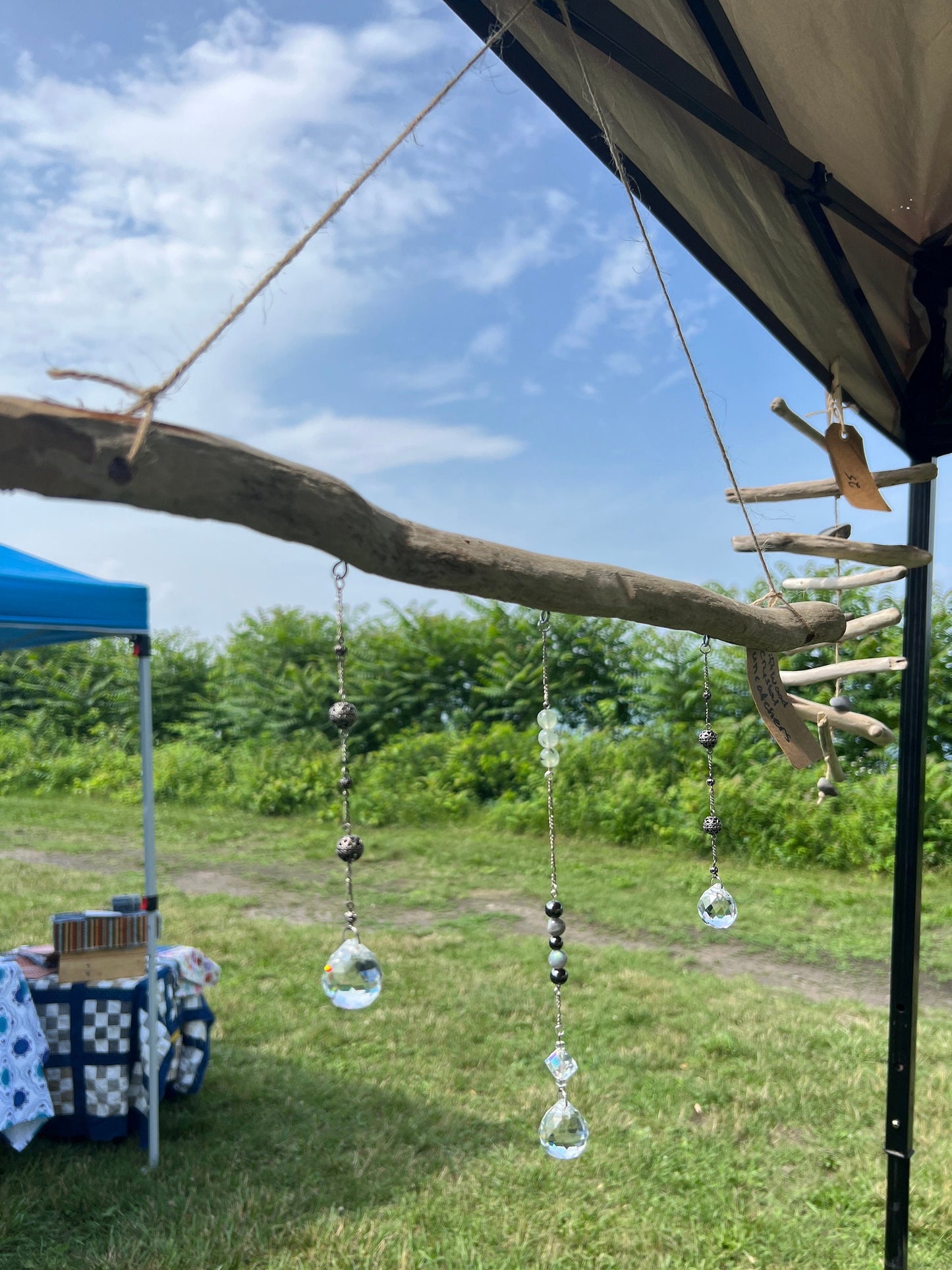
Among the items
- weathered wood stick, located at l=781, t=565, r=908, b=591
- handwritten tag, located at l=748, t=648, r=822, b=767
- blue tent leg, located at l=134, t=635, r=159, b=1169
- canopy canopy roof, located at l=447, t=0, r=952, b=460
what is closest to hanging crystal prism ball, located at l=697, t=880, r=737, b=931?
handwritten tag, located at l=748, t=648, r=822, b=767

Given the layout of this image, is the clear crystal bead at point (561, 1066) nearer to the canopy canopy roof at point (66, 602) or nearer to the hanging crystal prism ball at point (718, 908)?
the hanging crystal prism ball at point (718, 908)

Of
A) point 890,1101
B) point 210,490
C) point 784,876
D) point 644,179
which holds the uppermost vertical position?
point 644,179

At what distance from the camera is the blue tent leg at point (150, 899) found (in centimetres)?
309

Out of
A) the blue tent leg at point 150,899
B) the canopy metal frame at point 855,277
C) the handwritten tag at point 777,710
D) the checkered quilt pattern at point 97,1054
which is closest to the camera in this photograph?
the canopy metal frame at point 855,277

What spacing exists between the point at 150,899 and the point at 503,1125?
4.95ft

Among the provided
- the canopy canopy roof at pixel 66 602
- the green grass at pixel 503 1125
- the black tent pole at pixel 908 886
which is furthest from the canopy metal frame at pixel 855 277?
the canopy canopy roof at pixel 66 602

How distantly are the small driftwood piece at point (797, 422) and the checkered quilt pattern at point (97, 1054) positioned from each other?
286cm

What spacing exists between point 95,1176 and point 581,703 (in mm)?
6652

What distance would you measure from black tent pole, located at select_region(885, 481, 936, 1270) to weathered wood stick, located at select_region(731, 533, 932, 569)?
0.26 m

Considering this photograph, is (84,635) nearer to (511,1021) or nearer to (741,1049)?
(511,1021)

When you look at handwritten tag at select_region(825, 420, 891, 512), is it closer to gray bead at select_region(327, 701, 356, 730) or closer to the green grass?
gray bead at select_region(327, 701, 356, 730)

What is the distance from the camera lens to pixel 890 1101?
253cm

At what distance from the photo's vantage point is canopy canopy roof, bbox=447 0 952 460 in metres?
1.54

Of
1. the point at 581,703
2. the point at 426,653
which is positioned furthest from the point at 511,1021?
the point at 426,653
